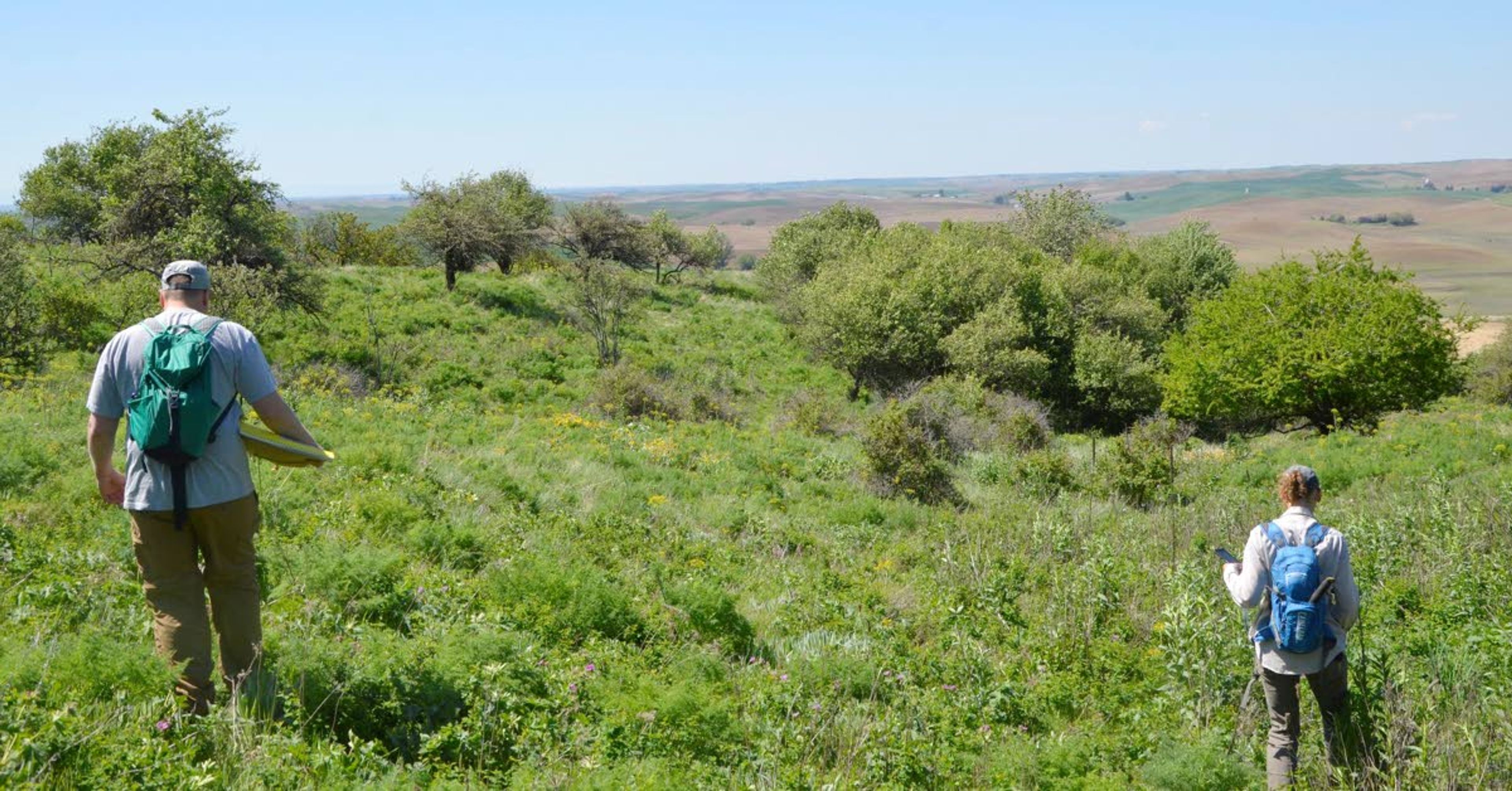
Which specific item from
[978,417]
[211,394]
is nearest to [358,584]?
[211,394]

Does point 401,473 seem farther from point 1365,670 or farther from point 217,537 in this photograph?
point 1365,670

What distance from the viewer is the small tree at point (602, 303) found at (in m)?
26.0

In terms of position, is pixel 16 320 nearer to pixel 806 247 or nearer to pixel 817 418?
pixel 817 418

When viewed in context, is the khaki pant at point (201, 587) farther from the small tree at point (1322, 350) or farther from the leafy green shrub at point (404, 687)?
the small tree at point (1322, 350)

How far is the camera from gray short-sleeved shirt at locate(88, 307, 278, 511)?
3785 mm

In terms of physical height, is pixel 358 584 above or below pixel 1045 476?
above

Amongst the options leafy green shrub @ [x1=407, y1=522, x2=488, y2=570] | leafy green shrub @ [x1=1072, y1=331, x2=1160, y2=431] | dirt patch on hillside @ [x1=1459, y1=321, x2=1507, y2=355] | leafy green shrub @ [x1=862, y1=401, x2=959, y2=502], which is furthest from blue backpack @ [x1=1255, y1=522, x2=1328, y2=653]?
dirt patch on hillside @ [x1=1459, y1=321, x2=1507, y2=355]

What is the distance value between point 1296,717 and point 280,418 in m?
5.11

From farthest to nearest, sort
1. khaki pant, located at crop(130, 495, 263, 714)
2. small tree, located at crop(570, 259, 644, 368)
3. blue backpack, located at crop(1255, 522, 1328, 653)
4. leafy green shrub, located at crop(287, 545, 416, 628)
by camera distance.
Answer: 1. small tree, located at crop(570, 259, 644, 368)
2. leafy green shrub, located at crop(287, 545, 416, 628)
3. blue backpack, located at crop(1255, 522, 1328, 653)
4. khaki pant, located at crop(130, 495, 263, 714)

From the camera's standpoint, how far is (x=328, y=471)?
8.75 m

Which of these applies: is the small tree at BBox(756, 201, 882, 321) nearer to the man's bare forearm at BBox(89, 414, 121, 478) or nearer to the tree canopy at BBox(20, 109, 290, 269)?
the tree canopy at BBox(20, 109, 290, 269)

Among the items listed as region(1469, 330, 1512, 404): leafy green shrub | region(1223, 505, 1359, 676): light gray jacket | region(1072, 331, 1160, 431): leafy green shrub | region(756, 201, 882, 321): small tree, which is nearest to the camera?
region(1223, 505, 1359, 676): light gray jacket

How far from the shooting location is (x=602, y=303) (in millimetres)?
26141

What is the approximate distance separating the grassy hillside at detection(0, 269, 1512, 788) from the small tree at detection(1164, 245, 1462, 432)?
10597 millimetres
